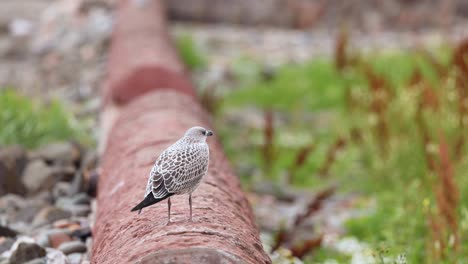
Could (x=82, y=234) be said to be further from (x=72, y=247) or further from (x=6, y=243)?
(x=6, y=243)

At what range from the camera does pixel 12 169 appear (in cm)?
508

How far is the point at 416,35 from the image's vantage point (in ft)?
35.6

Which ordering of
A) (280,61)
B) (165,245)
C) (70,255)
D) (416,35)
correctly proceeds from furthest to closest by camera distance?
(416,35) → (280,61) → (70,255) → (165,245)

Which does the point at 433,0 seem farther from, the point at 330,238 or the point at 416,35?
the point at 330,238

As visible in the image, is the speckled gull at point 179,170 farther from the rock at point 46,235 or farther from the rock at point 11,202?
the rock at point 11,202

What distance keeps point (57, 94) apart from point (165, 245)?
237 inches

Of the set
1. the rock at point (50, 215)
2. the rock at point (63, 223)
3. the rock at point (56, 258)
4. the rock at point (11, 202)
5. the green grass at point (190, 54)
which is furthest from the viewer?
the green grass at point (190, 54)

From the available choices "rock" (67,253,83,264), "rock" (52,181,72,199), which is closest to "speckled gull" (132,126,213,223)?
"rock" (67,253,83,264)

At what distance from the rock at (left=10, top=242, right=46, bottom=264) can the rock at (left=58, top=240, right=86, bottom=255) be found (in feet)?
0.45

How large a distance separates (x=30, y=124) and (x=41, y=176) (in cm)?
67

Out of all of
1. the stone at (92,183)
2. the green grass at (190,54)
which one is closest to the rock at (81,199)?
the stone at (92,183)

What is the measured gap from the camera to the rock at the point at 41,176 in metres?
5.20

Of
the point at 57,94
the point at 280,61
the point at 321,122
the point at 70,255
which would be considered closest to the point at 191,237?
the point at 70,255

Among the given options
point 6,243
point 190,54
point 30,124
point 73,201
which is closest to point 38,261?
point 6,243
